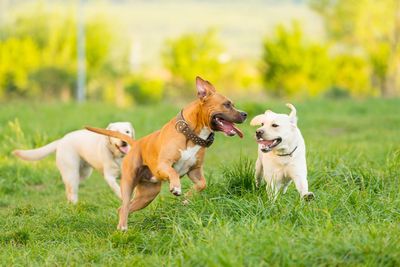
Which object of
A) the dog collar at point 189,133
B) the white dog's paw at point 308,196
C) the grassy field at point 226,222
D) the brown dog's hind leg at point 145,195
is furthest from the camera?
the brown dog's hind leg at point 145,195

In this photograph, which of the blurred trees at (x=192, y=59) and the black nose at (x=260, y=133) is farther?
the blurred trees at (x=192, y=59)

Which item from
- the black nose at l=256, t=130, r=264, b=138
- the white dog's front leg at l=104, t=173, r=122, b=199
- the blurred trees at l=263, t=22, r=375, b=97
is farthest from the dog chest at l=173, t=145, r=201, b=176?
the blurred trees at l=263, t=22, r=375, b=97

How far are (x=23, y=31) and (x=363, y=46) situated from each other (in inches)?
854

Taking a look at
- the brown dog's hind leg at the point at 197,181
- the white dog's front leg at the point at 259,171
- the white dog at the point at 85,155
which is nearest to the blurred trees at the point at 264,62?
the white dog at the point at 85,155

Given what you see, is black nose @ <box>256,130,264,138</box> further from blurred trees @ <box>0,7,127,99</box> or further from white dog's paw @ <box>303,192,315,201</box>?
blurred trees @ <box>0,7,127,99</box>

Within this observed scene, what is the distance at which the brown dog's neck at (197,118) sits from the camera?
7691 millimetres

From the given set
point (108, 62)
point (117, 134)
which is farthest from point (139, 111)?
point (108, 62)

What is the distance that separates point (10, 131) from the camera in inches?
579

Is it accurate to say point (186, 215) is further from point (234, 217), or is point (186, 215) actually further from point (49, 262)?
point (49, 262)

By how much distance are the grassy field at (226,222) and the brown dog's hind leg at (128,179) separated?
19 cm

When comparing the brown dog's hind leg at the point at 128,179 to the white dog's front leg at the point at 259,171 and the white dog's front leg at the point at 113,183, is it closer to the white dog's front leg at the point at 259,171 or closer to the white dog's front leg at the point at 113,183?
the white dog's front leg at the point at 259,171

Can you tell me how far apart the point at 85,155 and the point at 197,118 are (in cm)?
328

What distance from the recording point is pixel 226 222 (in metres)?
6.83

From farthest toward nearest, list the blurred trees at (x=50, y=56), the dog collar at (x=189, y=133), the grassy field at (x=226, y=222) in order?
the blurred trees at (x=50, y=56)
the dog collar at (x=189, y=133)
the grassy field at (x=226, y=222)
